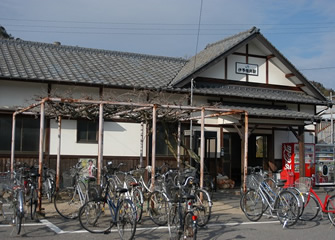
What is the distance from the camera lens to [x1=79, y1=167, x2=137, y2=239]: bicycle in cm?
649

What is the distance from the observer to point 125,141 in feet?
46.6

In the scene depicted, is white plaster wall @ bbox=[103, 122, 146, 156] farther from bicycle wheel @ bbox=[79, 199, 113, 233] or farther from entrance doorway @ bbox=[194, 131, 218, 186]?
bicycle wheel @ bbox=[79, 199, 113, 233]

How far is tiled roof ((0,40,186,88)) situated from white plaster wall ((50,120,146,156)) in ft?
5.08

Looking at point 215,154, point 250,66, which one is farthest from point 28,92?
point 250,66

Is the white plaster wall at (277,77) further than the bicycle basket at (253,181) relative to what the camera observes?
Yes

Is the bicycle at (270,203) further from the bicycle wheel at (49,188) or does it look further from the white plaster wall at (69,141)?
the white plaster wall at (69,141)

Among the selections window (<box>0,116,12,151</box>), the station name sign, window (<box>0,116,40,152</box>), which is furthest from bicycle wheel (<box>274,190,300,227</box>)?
the station name sign

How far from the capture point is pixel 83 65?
603 inches

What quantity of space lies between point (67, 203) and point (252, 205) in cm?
419

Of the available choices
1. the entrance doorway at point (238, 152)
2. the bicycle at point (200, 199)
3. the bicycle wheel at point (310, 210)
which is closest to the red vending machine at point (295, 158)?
the entrance doorway at point (238, 152)

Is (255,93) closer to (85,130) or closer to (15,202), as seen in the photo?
(85,130)

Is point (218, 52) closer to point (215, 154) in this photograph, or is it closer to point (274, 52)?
point (274, 52)

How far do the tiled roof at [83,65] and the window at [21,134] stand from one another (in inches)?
60.3

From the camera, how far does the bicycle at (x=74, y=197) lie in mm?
8120
